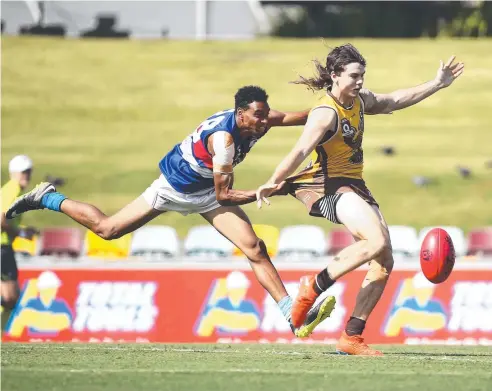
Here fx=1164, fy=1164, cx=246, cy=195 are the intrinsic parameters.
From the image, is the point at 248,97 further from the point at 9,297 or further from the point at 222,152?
the point at 9,297

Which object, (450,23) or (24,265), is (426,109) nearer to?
(450,23)

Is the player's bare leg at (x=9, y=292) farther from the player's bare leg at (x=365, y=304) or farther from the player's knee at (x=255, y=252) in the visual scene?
the player's bare leg at (x=365, y=304)

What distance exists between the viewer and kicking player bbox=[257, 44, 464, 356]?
8773mm

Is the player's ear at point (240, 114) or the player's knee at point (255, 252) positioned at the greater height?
the player's ear at point (240, 114)

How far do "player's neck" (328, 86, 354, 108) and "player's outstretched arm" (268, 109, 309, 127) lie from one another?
20.4 inches

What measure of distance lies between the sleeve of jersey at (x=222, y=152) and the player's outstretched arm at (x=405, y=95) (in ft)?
3.86

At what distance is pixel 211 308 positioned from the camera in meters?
15.0

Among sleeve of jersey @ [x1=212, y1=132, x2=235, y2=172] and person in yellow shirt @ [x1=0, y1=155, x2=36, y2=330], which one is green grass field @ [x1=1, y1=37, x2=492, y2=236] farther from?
sleeve of jersey @ [x1=212, y1=132, x2=235, y2=172]

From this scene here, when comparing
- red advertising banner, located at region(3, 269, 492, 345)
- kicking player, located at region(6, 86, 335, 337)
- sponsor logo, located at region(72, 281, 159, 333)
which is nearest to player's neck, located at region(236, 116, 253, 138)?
kicking player, located at region(6, 86, 335, 337)

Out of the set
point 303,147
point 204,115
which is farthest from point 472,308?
point 204,115

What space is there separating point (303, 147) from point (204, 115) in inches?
981

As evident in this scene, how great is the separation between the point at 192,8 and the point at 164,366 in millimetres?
34244

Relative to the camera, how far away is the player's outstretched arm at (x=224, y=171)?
9125 millimetres

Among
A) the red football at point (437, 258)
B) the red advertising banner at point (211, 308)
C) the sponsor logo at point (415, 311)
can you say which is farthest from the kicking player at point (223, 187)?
the sponsor logo at point (415, 311)
